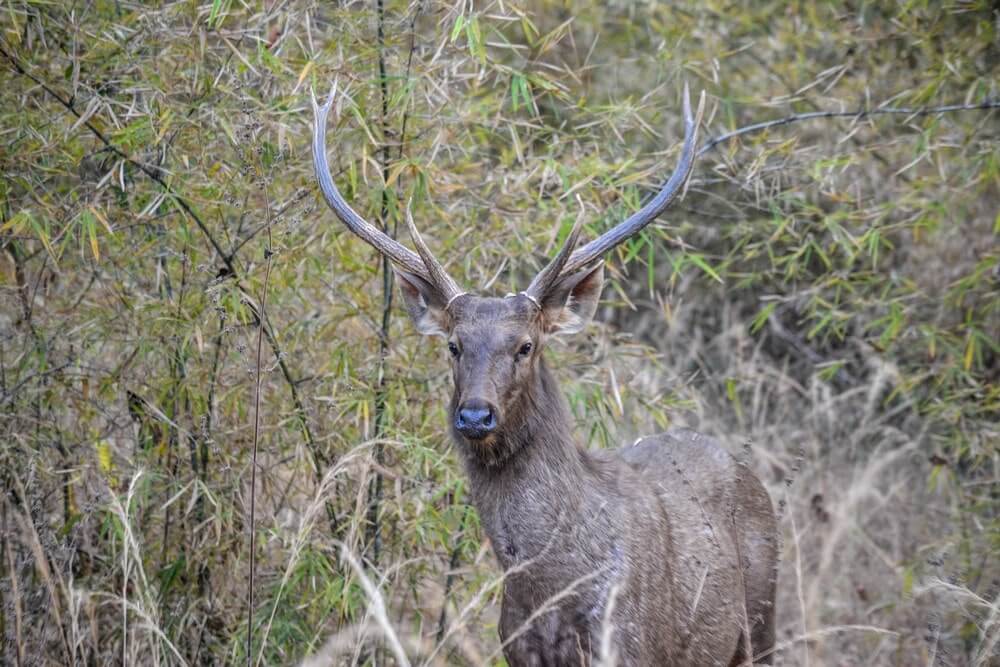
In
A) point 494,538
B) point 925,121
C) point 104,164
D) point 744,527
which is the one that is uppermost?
point 104,164

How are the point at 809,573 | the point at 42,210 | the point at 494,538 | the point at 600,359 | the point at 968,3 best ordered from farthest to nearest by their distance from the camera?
1. the point at 809,573
2. the point at 968,3
3. the point at 600,359
4. the point at 42,210
5. the point at 494,538

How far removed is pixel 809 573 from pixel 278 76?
403cm

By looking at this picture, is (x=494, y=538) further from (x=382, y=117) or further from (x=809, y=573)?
(x=809, y=573)

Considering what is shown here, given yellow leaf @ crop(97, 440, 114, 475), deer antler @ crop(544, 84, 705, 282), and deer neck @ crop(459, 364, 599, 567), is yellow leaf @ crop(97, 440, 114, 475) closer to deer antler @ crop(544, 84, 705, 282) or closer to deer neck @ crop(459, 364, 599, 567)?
deer neck @ crop(459, 364, 599, 567)

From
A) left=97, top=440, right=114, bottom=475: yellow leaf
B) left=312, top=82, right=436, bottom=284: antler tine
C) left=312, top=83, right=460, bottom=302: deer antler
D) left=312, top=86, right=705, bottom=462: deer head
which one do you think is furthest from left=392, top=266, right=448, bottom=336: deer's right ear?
left=97, top=440, right=114, bottom=475: yellow leaf

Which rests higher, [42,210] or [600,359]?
[42,210]

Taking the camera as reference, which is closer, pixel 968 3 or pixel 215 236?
pixel 215 236

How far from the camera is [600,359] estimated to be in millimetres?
5496

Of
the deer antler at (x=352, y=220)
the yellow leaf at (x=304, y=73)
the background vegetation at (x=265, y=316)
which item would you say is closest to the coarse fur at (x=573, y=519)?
the deer antler at (x=352, y=220)

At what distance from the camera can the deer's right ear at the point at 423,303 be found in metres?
4.56

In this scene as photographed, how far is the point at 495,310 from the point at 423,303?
1.52ft

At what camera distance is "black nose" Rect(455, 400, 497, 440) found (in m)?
3.91

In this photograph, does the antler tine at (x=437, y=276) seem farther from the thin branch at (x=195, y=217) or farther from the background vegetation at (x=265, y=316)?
the thin branch at (x=195, y=217)

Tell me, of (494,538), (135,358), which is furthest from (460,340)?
(135,358)
